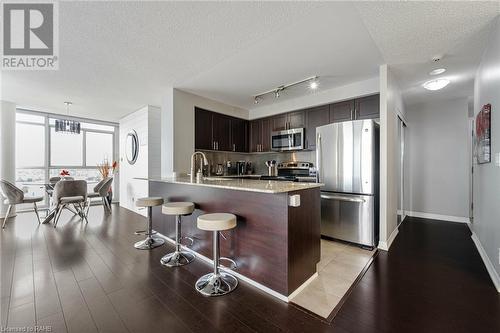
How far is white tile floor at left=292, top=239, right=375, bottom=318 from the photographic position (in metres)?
1.83

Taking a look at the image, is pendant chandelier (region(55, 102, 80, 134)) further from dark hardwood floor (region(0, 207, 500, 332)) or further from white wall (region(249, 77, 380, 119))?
white wall (region(249, 77, 380, 119))

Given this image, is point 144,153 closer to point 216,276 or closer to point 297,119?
point 297,119

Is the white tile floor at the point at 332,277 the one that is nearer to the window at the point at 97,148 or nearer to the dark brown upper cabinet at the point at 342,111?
the dark brown upper cabinet at the point at 342,111

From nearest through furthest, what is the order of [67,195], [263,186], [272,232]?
[272,232]
[263,186]
[67,195]

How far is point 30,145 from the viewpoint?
18.4ft

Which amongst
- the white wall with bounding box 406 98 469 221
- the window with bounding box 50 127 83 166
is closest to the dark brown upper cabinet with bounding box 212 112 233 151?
the white wall with bounding box 406 98 469 221

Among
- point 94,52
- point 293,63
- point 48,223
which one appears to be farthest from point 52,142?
point 293,63

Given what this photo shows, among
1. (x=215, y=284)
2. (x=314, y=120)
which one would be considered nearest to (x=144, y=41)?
(x=215, y=284)

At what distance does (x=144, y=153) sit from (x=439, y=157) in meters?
6.81

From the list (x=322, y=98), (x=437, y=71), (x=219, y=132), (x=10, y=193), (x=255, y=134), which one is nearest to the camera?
(x=437, y=71)

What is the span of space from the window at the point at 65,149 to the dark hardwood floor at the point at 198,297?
155 inches

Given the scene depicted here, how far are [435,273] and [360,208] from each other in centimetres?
105

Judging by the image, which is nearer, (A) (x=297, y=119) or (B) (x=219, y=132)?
(A) (x=297, y=119)

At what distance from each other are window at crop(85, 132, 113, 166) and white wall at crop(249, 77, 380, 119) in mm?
5118
